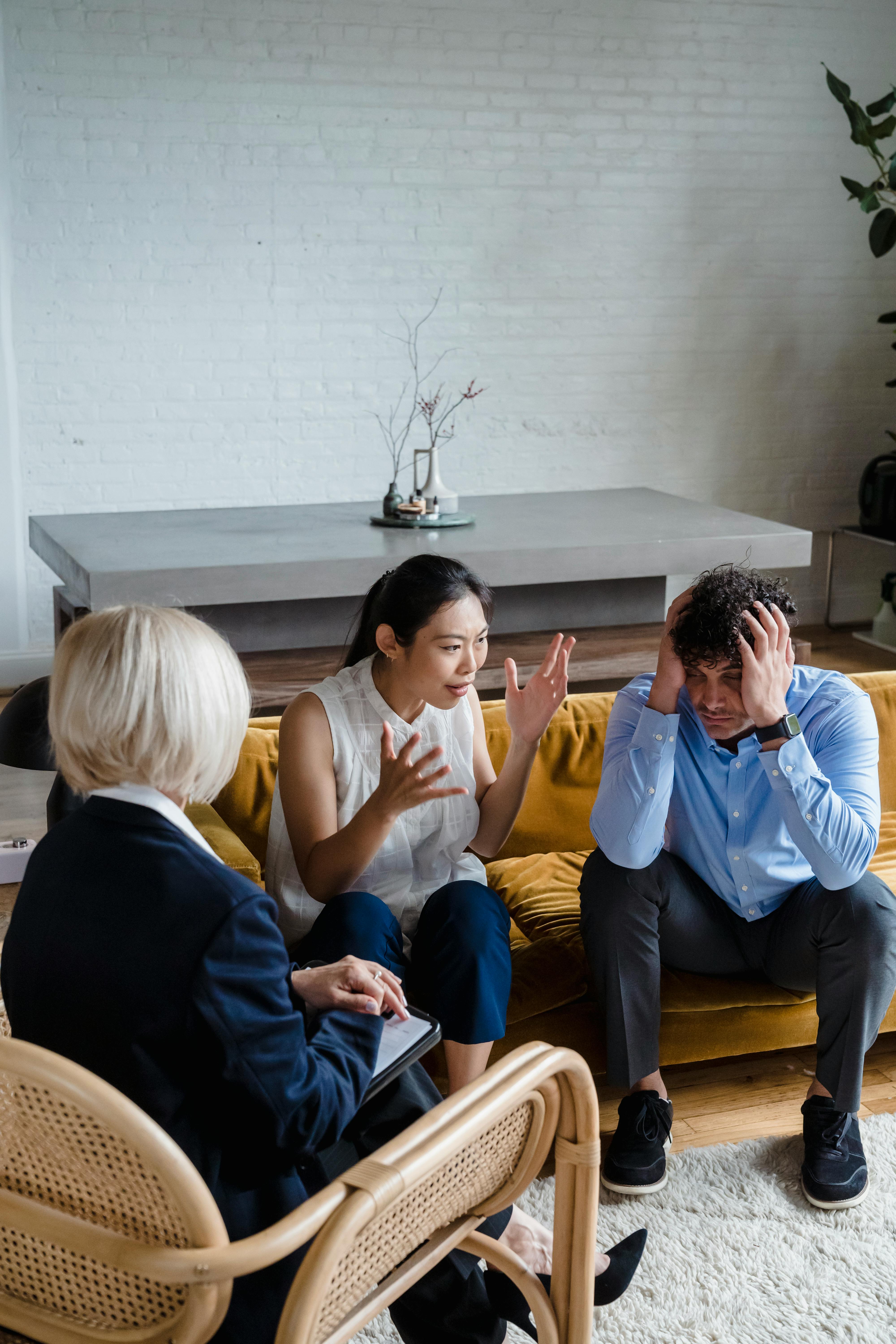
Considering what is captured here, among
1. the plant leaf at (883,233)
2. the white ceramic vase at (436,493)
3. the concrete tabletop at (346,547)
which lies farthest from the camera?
the plant leaf at (883,233)

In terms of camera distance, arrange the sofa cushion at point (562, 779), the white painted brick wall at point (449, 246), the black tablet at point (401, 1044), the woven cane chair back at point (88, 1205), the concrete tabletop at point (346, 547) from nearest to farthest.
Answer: the woven cane chair back at point (88, 1205) → the black tablet at point (401, 1044) → the sofa cushion at point (562, 779) → the concrete tabletop at point (346, 547) → the white painted brick wall at point (449, 246)

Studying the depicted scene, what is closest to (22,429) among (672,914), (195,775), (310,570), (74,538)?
(74,538)

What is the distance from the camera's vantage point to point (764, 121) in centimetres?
546

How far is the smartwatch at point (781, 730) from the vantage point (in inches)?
70.5

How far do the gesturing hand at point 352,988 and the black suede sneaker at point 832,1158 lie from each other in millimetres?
854

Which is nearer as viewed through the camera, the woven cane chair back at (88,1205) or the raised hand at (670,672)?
the woven cane chair back at (88,1205)

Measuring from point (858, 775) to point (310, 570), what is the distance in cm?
201

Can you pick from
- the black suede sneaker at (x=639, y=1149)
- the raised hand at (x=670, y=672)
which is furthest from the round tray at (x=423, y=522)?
the black suede sneaker at (x=639, y=1149)

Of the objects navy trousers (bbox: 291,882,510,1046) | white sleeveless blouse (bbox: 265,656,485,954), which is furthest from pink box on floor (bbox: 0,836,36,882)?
navy trousers (bbox: 291,882,510,1046)

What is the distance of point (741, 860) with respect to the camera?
1.91m

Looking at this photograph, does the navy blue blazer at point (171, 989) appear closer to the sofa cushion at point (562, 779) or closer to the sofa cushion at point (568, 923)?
the sofa cushion at point (568, 923)

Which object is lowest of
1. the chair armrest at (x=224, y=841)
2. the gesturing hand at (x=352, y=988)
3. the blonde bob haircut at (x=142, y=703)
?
the chair armrest at (x=224, y=841)

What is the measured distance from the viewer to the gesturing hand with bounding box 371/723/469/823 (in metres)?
1.55

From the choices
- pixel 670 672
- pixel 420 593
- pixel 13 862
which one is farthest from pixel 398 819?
pixel 13 862
